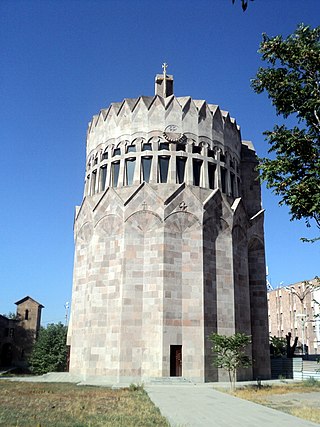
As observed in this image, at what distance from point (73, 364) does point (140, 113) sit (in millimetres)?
20100

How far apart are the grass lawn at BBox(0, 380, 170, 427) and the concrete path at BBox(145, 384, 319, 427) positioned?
23.8 inches

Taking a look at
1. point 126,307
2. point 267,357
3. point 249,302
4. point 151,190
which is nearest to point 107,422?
point 126,307

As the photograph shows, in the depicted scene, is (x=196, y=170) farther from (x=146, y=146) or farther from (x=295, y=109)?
(x=295, y=109)

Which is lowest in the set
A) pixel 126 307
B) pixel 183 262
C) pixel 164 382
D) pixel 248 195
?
pixel 164 382

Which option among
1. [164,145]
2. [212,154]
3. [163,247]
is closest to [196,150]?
[212,154]

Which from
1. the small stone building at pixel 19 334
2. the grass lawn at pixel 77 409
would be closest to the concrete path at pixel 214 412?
the grass lawn at pixel 77 409

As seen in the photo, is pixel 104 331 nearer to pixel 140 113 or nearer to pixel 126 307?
pixel 126 307

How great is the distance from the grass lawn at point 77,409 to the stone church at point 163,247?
6650mm

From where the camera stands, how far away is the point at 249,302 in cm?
3256

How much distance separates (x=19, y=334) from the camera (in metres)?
62.2

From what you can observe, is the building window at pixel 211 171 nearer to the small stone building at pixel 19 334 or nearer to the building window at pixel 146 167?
the building window at pixel 146 167

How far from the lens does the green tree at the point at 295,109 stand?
16219 millimetres

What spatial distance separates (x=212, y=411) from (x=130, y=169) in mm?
20766

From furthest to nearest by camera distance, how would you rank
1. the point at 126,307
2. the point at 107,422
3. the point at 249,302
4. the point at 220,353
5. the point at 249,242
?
the point at 249,242 < the point at 249,302 < the point at 126,307 < the point at 220,353 < the point at 107,422
